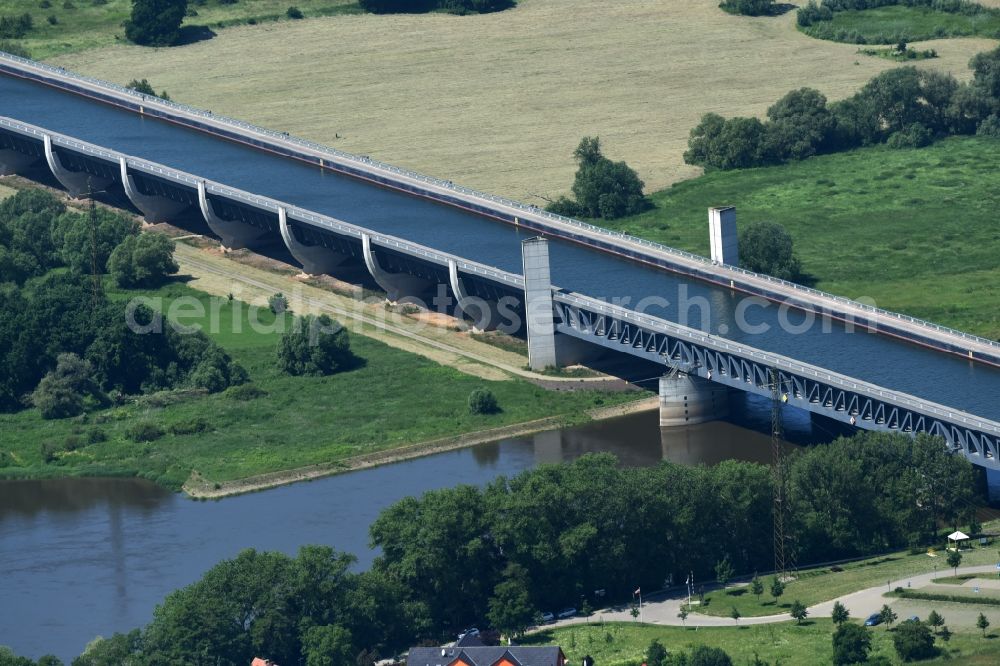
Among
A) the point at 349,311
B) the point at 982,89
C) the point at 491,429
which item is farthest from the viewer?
the point at 982,89

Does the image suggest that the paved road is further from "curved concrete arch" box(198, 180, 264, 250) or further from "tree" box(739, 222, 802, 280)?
"curved concrete arch" box(198, 180, 264, 250)

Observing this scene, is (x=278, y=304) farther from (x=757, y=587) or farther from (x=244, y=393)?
(x=757, y=587)

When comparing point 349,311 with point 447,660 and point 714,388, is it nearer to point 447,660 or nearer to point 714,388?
point 714,388

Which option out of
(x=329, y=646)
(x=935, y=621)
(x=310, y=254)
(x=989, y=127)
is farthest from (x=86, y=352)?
(x=989, y=127)

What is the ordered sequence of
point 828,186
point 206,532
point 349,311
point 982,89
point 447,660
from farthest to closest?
point 982,89 → point 828,186 → point 349,311 → point 206,532 → point 447,660

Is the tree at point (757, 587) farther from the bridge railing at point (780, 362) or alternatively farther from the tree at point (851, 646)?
the bridge railing at point (780, 362)

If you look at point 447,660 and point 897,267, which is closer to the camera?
point 447,660

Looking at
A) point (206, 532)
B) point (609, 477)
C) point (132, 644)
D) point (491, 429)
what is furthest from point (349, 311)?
point (132, 644)
